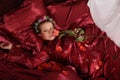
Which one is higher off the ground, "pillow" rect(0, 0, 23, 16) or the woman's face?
"pillow" rect(0, 0, 23, 16)

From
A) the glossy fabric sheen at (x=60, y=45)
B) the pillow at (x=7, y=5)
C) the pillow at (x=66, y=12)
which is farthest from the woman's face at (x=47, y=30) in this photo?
the pillow at (x=7, y=5)

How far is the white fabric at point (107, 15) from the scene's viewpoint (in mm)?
1480

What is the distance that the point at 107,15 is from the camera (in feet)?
5.17

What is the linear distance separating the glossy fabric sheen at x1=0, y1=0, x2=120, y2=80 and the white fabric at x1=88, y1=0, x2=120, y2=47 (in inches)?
1.5

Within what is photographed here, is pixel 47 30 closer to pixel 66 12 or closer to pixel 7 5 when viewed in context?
pixel 66 12

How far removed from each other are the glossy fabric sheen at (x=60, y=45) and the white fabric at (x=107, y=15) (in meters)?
0.04

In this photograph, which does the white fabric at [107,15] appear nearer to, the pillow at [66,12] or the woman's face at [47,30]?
the pillow at [66,12]

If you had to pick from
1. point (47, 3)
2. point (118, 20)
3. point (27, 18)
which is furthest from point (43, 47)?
point (118, 20)

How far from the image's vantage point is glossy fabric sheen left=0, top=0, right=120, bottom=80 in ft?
4.32

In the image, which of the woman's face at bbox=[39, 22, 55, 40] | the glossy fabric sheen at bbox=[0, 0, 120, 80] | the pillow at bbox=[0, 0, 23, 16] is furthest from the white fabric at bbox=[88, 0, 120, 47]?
the pillow at bbox=[0, 0, 23, 16]

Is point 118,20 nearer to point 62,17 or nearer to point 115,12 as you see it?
point 115,12

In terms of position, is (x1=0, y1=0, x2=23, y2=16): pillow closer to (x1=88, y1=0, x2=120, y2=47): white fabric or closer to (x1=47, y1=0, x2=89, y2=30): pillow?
A: (x1=47, y1=0, x2=89, y2=30): pillow

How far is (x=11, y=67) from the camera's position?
53.2 inches

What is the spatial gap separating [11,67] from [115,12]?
2.47ft
